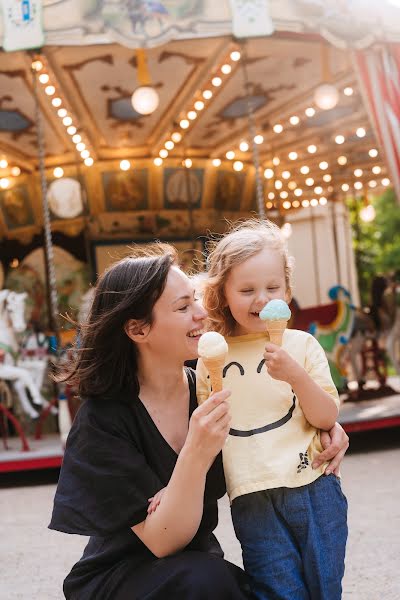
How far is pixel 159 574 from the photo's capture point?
88.7 inches

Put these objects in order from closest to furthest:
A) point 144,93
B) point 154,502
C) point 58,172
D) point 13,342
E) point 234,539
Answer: point 154,502 → point 234,539 → point 144,93 → point 13,342 → point 58,172

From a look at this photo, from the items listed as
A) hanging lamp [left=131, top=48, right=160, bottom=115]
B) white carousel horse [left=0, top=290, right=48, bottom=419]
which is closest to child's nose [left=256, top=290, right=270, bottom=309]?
hanging lamp [left=131, top=48, right=160, bottom=115]

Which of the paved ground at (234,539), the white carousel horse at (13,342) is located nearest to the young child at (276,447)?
the paved ground at (234,539)

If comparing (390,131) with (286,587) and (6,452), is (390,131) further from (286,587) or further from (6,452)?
(286,587)

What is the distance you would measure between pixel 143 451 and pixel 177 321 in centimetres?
41

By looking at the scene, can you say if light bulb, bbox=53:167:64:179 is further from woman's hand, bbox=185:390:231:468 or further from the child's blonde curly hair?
woman's hand, bbox=185:390:231:468

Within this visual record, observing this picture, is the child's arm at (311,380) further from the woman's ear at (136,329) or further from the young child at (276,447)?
the woman's ear at (136,329)

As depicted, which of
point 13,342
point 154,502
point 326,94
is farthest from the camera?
point 13,342

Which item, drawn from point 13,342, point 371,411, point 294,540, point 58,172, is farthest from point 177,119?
point 294,540

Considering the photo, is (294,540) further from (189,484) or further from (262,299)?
(262,299)

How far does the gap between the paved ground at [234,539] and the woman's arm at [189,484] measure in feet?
6.70

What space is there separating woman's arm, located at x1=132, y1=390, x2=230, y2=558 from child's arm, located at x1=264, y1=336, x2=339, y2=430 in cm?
23

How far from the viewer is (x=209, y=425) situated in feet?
6.86

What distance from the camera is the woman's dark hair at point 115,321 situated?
2.45m
